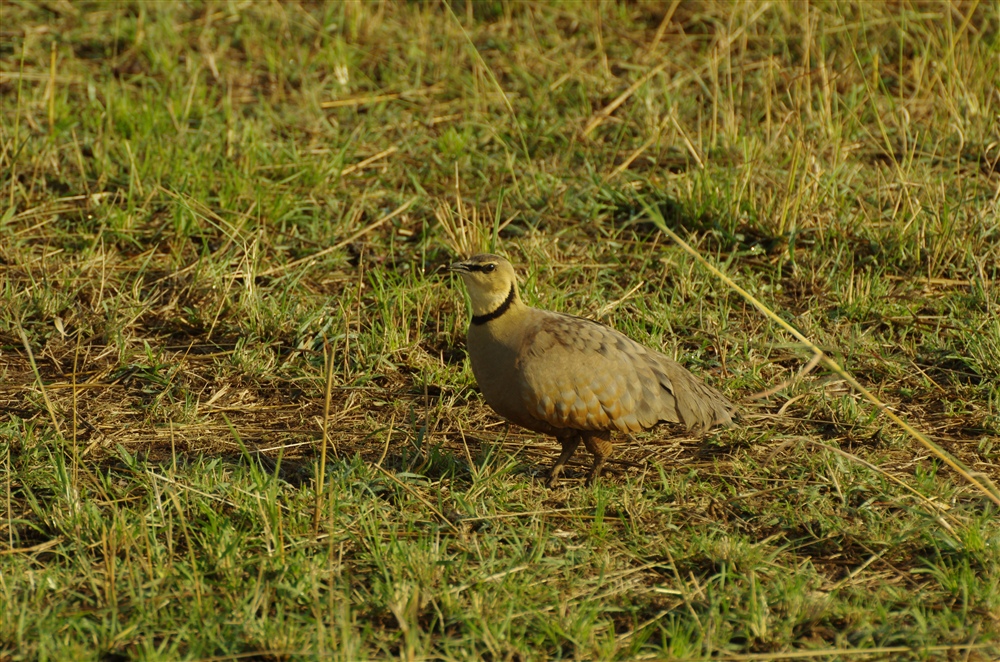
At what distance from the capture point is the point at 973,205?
624 cm

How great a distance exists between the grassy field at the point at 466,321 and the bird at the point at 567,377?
0.24 m

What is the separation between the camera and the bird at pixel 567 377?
4418mm

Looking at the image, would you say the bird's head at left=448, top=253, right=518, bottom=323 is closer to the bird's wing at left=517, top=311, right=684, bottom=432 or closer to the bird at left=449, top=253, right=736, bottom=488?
the bird at left=449, top=253, right=736, bottom=488

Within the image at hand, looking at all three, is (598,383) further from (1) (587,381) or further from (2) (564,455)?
(2) (564,455)

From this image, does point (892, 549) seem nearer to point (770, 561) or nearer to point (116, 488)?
point (770, 561)

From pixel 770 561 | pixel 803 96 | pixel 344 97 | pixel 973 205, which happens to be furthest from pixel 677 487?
pixel 344 97

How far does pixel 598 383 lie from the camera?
14.6 ft

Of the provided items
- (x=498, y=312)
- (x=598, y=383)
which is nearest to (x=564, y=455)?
(x=598, y=383)

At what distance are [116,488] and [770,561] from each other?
97.7 inches

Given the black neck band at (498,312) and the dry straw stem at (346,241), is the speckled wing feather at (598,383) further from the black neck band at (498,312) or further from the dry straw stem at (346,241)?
the dry straw stem at (346,241)

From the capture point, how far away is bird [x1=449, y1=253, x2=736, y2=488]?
4.42m

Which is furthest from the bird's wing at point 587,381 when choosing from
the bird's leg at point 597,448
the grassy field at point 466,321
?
the grassy field at point 466,321

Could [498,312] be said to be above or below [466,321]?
above

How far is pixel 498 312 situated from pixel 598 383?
52 centimetres
